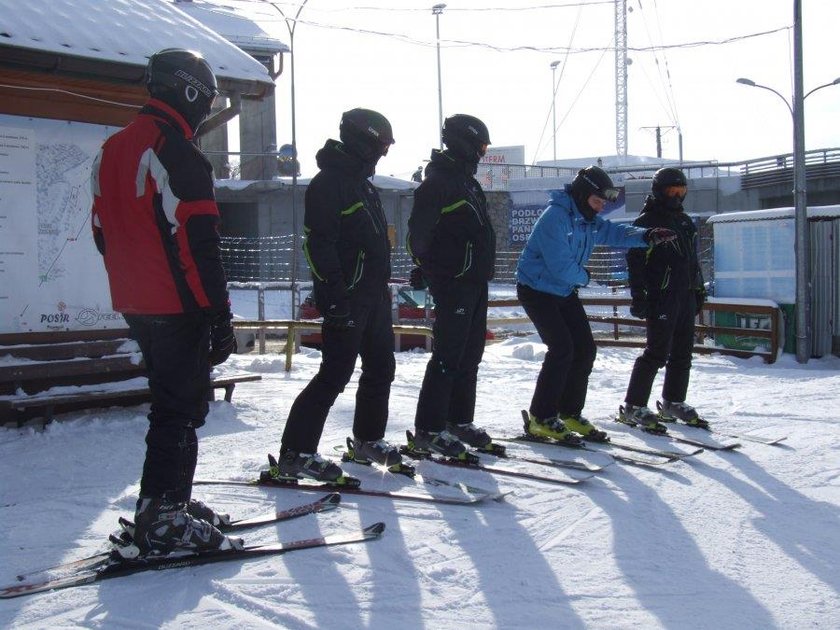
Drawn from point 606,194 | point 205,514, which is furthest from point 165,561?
point 606,194

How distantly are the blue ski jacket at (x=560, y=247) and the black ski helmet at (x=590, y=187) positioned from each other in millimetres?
42

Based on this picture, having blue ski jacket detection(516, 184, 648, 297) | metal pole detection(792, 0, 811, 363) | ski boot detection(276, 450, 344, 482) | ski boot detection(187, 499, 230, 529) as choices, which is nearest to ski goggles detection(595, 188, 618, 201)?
blue ski jacket detection(516, 184, 648, 297)

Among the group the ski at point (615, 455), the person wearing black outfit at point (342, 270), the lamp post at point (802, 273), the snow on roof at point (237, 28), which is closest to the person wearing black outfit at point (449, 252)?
the person wearing black outfit at point (342, 270)

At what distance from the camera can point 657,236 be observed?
5.86m

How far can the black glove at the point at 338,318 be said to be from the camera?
170 inches

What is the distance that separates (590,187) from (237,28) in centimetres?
2604

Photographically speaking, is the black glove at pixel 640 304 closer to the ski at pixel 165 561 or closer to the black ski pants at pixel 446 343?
the black ski pants at pixel 446 343

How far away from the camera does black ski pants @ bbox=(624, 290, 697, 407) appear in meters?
6.14

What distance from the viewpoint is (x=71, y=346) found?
255 inches

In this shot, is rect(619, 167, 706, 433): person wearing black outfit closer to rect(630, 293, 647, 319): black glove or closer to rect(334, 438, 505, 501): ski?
rect(630, 293, 647, 319): black glove

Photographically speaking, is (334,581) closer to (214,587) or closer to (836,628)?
(214,587)

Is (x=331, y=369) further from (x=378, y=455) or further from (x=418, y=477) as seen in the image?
(x=418, y=477)

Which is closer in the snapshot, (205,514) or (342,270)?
(205,514)

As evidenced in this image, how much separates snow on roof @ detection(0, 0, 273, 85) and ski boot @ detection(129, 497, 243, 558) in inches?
149
